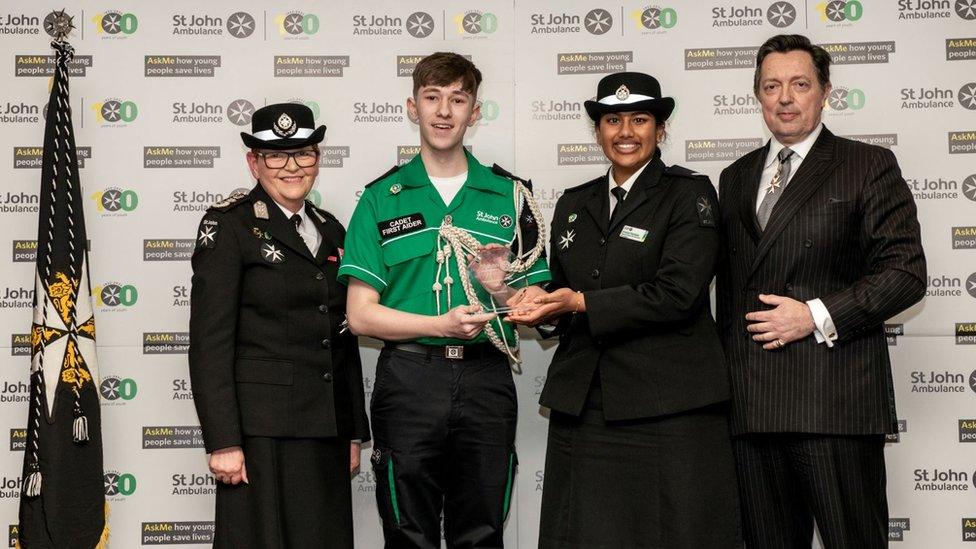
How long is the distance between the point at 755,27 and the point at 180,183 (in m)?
2.67

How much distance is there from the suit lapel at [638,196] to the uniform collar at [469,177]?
1.46ft

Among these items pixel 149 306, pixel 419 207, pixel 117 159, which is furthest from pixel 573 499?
pixel 117 159

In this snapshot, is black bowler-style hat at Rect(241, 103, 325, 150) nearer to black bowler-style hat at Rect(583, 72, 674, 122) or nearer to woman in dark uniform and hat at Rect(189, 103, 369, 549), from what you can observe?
woman in dark uniform and hat at Rect(189, 103, 369, 549)

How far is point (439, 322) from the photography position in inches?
106

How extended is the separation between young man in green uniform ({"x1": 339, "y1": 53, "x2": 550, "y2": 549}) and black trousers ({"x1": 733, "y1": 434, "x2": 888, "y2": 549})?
31.3 inches

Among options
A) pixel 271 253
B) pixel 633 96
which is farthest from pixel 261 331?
pixel 633 96

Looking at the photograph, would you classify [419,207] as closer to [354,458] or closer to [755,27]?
[354,458]

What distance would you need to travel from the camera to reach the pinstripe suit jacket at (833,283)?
2.55 m

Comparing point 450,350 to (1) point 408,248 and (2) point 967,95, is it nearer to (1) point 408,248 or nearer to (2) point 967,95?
(1) point 408,248

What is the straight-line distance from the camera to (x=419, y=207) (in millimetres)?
Result: 2916

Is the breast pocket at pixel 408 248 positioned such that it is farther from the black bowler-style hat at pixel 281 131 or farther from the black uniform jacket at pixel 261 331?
the black bowler-style hat at pixel 281 131

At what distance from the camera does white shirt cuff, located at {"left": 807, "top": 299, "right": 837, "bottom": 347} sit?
101 inches

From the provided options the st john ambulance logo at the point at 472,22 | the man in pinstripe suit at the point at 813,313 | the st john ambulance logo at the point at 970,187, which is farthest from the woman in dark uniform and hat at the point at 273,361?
the st john ambulance logo at the point at 970,187

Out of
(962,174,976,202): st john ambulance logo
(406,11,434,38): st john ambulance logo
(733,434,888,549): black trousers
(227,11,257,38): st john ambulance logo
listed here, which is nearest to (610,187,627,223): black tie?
(733,434,888,549): black trousers
